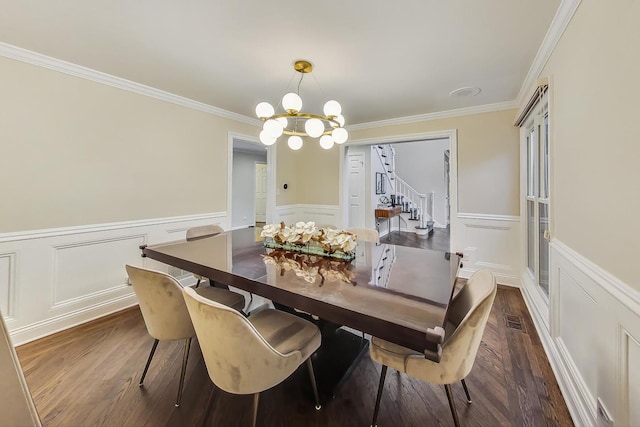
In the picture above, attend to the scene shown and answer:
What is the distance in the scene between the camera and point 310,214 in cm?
481

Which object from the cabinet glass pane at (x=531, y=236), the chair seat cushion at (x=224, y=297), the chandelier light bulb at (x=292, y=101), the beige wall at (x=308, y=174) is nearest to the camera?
the chair seat cushion at (x=224, y=297)

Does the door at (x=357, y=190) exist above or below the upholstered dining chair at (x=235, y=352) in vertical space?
above

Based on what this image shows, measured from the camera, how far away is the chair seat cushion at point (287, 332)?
50.8 inches

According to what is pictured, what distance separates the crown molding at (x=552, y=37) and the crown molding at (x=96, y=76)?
3378mm

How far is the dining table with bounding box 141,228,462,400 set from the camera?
0.93 m

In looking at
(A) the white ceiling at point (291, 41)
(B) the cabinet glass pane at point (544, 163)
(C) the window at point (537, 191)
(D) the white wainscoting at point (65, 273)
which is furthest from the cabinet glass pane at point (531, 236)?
(D) the white wainscoting at point (65, 273)

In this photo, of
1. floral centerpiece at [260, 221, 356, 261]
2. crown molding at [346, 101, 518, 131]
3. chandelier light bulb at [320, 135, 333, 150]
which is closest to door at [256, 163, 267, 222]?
crown molding at [346, 101, 518, 131]

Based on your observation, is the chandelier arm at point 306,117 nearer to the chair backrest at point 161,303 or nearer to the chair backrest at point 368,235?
the chair backrest at point 368,235

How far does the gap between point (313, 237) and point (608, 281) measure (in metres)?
1.48

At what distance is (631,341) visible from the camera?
0.93 m

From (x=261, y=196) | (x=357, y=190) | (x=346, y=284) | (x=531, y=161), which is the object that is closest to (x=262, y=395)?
(x=346, y=284)

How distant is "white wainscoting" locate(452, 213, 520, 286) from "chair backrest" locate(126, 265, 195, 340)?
3.19m

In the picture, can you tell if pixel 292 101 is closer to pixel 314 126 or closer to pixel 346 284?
pixel 314 126

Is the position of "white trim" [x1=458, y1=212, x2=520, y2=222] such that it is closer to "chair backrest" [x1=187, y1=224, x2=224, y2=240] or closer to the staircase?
"chair backrest" [x1=187, y1=224, x2=224, y2=240]
